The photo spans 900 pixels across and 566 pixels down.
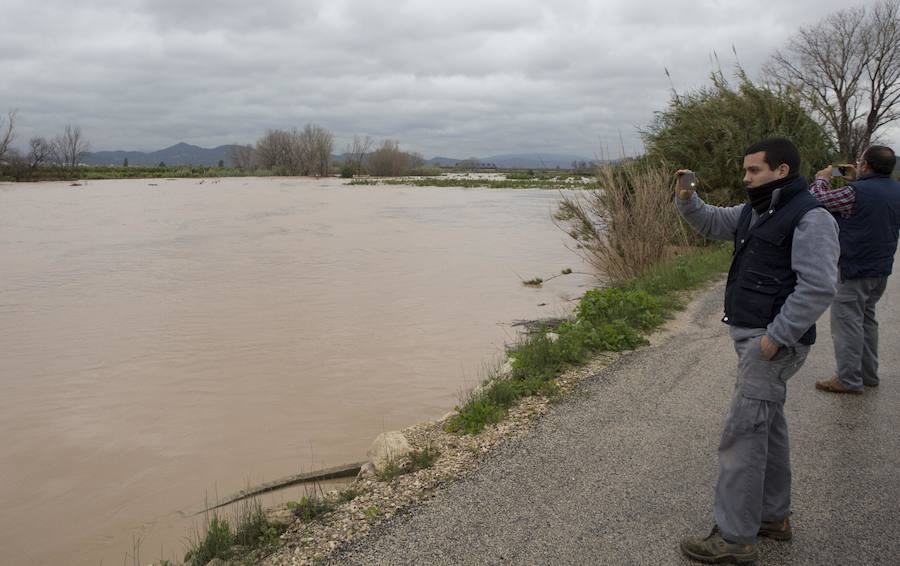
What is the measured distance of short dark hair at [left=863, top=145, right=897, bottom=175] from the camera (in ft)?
18.4

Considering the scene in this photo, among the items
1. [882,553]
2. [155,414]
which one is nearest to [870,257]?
[882,553]

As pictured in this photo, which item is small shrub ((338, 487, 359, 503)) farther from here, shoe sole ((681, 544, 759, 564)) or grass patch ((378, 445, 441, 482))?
shoe sole ((681, 544, 759, 564))

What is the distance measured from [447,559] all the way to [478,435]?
1.80 m

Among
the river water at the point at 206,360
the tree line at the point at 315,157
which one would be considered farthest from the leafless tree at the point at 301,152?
the river water at the point at 206,360

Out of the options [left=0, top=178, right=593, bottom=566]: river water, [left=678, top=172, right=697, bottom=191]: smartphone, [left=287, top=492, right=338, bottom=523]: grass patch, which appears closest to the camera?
[left=678, top=172, right=697, bottom=191]: smartphone

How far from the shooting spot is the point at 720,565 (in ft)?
11.7

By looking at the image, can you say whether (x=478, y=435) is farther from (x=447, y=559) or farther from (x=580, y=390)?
(x=447, y=559)

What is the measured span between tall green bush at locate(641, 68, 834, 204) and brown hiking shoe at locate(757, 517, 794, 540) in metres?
14.4

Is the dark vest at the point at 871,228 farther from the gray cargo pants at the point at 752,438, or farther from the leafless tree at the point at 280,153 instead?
the leafless tree at the point at 280,153

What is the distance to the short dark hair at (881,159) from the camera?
18.4 ft

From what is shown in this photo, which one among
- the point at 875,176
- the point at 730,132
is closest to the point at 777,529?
the point at 875,176

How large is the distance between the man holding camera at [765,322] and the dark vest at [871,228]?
8.89ft

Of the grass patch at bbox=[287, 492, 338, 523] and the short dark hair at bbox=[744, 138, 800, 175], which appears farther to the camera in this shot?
the grass patch at bbox=[287, 492, 338, 523]

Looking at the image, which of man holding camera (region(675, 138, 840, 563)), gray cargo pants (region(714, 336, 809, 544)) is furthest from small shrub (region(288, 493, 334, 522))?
gray cargo pants (region(714, 336, 809, 544))
